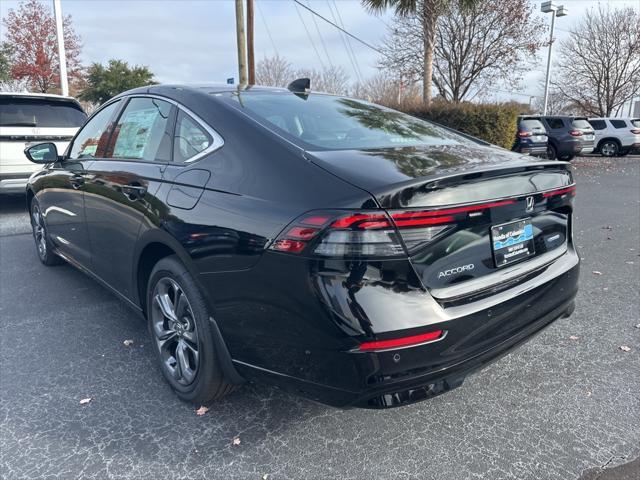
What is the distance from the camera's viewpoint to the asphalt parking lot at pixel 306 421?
216 centimetres

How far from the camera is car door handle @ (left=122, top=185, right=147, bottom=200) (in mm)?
2729

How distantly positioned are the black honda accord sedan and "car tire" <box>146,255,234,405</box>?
0.01m

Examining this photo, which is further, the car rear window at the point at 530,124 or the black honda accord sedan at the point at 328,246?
the car rear window at the point at 530,124

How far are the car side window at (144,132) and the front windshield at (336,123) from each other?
0.45 meters

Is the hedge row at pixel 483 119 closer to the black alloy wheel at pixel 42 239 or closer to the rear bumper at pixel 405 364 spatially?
the black alloy wheel at pixel 42 239

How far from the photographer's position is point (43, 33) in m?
24.9

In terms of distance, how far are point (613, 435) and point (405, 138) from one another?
1.78 meters

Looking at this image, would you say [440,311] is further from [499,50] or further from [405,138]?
[499,50]

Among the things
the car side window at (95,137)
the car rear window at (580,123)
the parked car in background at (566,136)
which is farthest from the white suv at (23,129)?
the car rear window at (580,123)

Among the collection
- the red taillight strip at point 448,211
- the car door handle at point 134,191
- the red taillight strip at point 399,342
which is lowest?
the red taillight strip at point 399,342

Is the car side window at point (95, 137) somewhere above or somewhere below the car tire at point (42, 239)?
above

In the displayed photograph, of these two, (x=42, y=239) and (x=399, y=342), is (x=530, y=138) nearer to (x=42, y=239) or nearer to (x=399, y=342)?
(x=42, y=239)

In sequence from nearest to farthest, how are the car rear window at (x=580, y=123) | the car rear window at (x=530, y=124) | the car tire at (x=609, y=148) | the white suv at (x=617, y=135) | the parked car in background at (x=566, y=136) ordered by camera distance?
the car rear window at (x=530, y=124) → the parked car in background at (x=566, y=136) → the car rear window at (x=580, y=123) → the white suv at (x=617, y=135) → the car tire at (x=609, y=148)

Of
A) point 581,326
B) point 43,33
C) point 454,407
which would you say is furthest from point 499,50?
point 43,33
